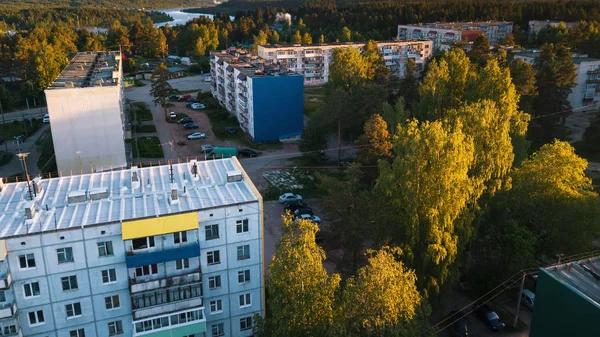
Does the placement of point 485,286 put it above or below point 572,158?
below

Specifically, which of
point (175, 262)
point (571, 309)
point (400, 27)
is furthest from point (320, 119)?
point (400, 27)

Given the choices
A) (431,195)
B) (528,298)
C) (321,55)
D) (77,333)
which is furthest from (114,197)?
(321,55)

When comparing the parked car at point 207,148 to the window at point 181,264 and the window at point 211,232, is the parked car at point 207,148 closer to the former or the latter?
the window at point 211,232

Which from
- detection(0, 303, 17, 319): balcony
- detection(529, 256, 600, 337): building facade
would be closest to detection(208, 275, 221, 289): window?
detection(0, 303, 17, 319): balcony

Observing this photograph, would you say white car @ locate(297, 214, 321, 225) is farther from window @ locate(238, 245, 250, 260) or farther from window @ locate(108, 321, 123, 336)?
window @ locate(108, 321, 123, 336)

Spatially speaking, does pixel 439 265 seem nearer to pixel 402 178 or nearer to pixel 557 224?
pixel 402 178

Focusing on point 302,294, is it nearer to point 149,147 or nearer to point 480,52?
→ point 149,147

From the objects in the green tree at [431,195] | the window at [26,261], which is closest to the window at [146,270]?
the window at [26,261]
